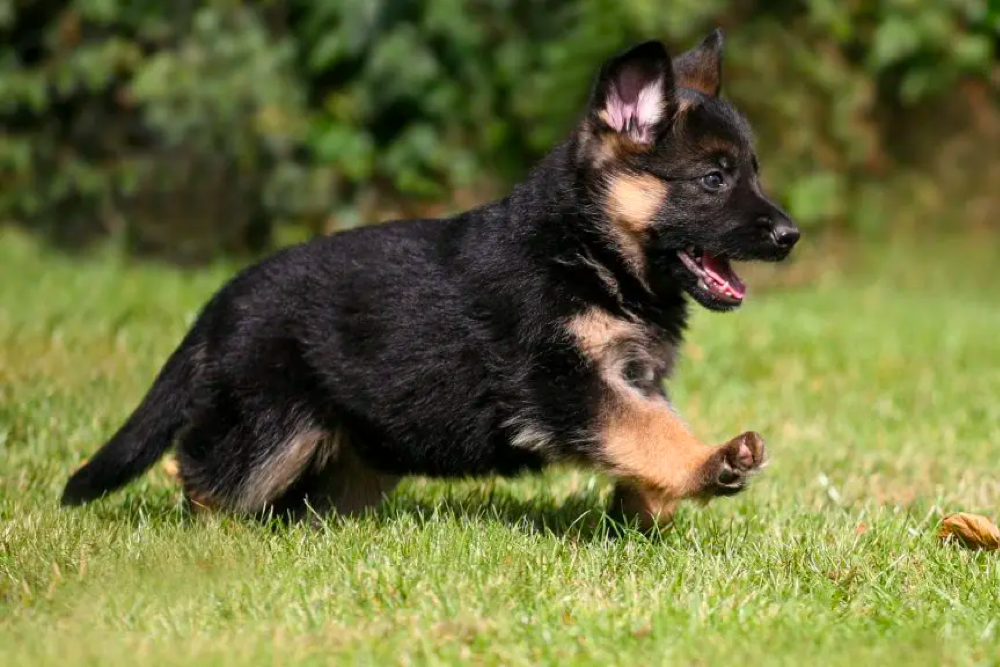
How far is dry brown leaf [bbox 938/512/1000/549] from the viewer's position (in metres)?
4.35

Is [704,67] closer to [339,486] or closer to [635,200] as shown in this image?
[635,200]

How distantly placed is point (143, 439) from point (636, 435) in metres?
1.72

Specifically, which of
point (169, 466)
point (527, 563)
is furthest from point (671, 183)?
point (169, 466)

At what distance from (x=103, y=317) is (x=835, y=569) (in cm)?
550

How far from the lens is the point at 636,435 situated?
4.12 metres

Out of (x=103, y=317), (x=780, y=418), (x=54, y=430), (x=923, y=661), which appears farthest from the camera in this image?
(x=103, y=317)

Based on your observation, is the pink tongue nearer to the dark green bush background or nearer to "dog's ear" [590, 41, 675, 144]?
"dog's ear" [590, 41, 675, 144]

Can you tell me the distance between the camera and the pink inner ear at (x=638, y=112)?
14.6ft

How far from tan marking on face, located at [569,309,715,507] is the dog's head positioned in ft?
1.14

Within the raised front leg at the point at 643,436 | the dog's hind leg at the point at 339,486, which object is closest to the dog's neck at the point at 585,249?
the raised front leg at the point at 643,436

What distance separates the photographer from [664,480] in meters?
4.10

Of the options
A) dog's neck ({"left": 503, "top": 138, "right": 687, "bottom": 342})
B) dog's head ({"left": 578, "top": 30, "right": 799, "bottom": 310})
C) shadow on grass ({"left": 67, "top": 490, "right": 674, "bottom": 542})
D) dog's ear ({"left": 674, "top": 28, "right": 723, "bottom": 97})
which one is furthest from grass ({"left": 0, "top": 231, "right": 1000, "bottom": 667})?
dog's ear ({"left": 674, "top": 28, "right": 723, "bottom": 97})

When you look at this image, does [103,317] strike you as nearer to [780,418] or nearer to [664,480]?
[780,418]

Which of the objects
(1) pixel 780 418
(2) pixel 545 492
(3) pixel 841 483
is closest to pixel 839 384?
(1) pixel 780 418
